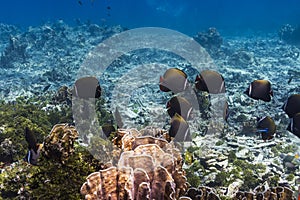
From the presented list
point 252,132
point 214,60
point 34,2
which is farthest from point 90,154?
point 34,2

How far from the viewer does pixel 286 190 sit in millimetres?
4211

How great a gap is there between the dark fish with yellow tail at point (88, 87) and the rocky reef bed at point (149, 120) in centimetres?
114

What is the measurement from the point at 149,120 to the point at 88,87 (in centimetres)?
392

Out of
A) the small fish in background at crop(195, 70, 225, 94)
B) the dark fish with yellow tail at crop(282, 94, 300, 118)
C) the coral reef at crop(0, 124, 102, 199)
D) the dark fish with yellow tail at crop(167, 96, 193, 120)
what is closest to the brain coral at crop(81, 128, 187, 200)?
the coral reef at crop(0, 124, 102, 199)

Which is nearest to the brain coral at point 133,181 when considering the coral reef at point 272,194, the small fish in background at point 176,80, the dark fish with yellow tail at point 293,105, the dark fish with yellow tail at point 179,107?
the coral reef at point 272,194

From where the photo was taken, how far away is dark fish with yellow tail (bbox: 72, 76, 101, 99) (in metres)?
5.89

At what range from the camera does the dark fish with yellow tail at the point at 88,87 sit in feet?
19.3

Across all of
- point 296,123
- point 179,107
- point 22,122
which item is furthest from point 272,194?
point 22,122

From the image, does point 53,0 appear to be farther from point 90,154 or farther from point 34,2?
point 90,154

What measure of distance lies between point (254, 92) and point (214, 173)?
7.98 ft

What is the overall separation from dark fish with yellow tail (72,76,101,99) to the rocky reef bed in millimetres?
1138

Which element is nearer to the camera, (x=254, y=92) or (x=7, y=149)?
(x=254, y=92)

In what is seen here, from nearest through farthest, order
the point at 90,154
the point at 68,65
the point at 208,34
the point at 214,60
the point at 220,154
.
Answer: the point at 90,154 → the point at 220,154 → the point at 68,65 → the point at 214,60 → the point at 208,34

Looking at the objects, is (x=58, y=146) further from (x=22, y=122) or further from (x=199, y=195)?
(x=22, y=122)
